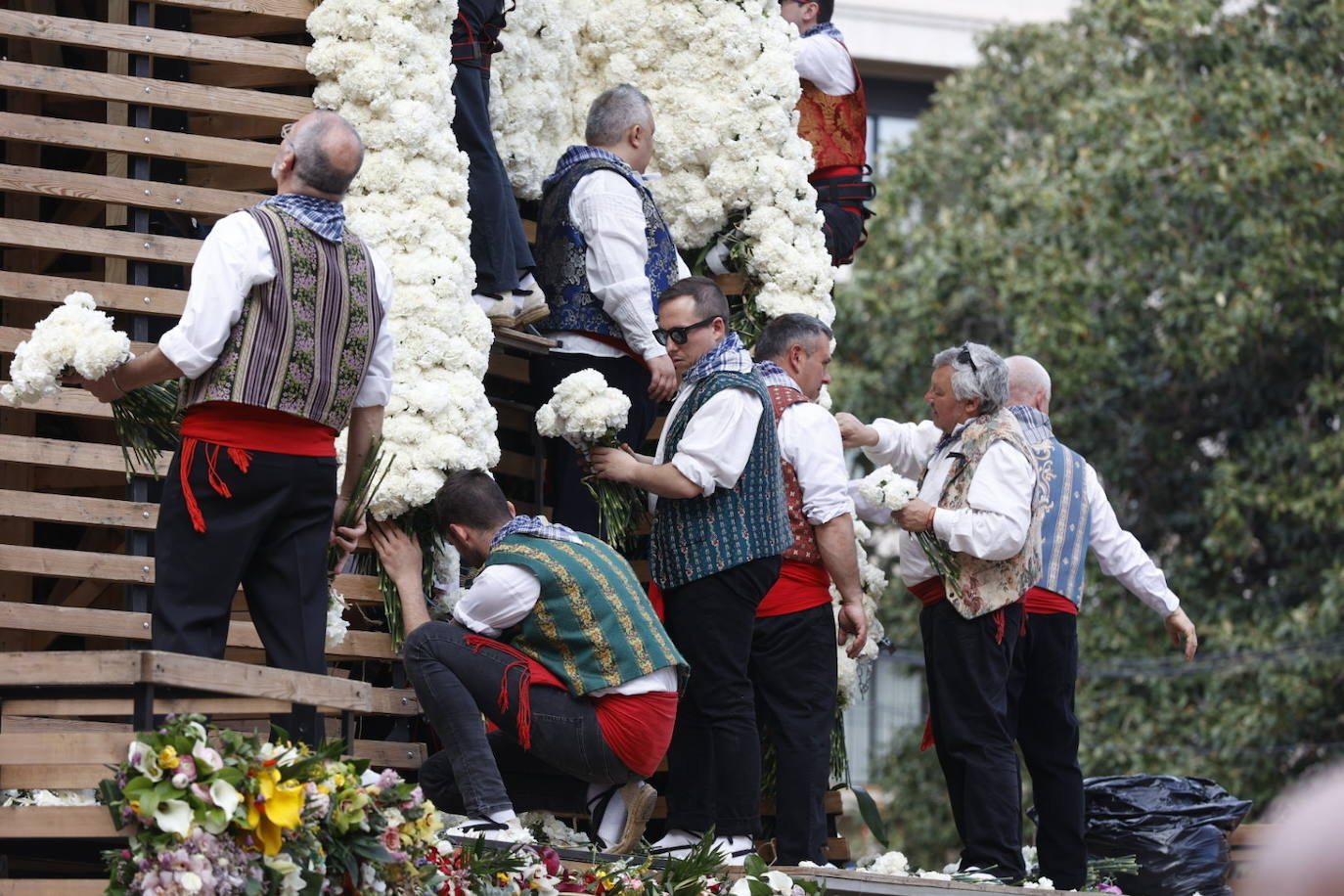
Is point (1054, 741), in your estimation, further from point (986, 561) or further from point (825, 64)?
point (825, 64)

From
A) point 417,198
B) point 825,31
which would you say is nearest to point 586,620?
point 417,198

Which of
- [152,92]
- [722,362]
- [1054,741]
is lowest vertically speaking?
[1054,741]

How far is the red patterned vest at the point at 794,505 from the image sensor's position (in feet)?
25.7

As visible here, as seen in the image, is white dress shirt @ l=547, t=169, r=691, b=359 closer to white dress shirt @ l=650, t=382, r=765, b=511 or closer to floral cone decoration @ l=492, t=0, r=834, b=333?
white dress shirt @ l=650, t=382, r=765, b=511

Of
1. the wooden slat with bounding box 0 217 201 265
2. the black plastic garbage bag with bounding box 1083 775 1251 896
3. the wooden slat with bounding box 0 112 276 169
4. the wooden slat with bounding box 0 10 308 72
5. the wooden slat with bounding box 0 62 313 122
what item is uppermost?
the wooden slat with bounding box 0 10 308 72

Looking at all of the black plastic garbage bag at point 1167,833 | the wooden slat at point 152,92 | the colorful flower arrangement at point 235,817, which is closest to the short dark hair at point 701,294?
the wooden slat at point 152,92

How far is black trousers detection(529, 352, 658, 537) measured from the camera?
8.27 metres

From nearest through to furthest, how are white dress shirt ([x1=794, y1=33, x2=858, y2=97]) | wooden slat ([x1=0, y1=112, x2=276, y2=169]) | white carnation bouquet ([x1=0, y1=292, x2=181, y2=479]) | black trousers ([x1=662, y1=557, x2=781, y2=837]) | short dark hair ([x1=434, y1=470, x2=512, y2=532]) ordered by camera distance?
white carnation bouquet ([x1=0, y1=292, x2=181, y2=479]), short dark hair ([x1=434, y1=470, x2=512, y2=532]), black trousers ([x1=662, y1=557, x2=781, y2=837]), wooden slat ([x1=0, y1=112, x2=276, y2=169]), white dress shirt ([x1=794, y1=33, x2=858, y2=97])

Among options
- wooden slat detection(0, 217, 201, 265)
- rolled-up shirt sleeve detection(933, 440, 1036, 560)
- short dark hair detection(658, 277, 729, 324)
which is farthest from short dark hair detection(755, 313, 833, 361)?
wooden slat detection(0, 217, 201, 265)

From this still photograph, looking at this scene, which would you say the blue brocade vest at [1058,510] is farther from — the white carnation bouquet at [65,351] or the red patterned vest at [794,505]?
the white carnation bouquet at [65,351]

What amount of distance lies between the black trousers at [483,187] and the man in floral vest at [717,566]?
45.1 inches

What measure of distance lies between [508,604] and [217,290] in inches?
57.4

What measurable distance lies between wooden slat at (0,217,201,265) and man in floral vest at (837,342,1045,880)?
2876 mm

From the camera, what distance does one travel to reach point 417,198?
8016 mm
